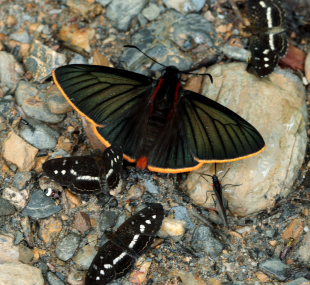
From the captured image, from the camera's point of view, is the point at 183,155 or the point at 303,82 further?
the point at 303,82

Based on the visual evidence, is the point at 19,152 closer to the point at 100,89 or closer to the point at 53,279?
the point at 100,89

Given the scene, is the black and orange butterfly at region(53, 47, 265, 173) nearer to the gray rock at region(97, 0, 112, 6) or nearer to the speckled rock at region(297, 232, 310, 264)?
the speckled rock at region(297, 232, 310, 264)

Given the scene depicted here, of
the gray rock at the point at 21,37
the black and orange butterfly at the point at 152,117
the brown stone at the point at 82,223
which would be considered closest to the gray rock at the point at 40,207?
the brown stone at the point at 82,223

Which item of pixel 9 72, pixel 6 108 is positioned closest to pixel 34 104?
pixel 6 108

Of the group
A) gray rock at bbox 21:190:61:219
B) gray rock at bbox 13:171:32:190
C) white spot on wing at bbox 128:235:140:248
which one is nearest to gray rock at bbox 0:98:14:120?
gray rock at bbox 13:171:32:190

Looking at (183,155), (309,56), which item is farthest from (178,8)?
(183,155)

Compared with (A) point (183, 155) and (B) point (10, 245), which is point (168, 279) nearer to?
(A) point (183, 155)

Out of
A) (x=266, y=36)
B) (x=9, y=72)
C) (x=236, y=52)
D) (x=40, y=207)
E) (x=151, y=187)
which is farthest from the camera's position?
(x=266, y=36)
